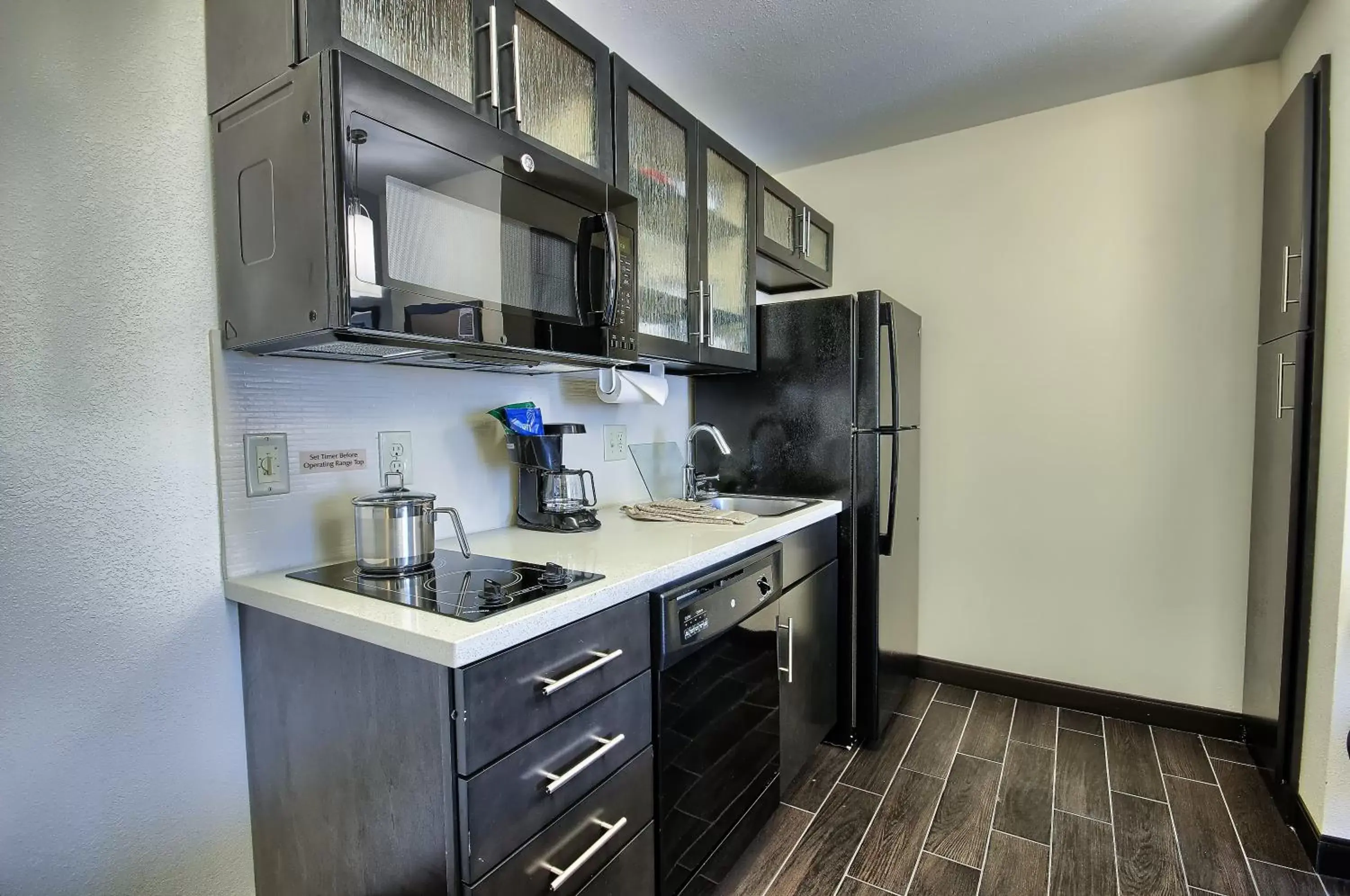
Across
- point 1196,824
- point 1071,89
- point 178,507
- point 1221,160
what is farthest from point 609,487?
point 1221,160

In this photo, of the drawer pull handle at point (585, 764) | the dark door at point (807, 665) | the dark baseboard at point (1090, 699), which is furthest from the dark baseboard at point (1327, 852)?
the drawer pull handle at point (585, 764)

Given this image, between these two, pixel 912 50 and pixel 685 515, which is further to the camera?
pixel 912 50

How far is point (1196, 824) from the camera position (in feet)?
5.95

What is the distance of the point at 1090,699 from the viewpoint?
8.22 ft

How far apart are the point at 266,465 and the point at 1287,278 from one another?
275cm

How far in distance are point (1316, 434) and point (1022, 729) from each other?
4.43 feet

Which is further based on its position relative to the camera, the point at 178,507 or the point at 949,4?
the point at 949,4

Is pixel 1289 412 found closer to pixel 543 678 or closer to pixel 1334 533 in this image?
pixel 1334 533

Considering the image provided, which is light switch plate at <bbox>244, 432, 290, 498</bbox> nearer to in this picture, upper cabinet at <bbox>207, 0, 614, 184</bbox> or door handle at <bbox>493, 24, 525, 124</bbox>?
upper cabinet at <bbox>207, 0, 614, 184</bbox>

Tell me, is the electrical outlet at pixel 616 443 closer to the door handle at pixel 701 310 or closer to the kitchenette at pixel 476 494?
the kitchenette at pixel 476 494

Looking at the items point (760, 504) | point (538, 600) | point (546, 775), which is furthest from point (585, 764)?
point (760, 504)

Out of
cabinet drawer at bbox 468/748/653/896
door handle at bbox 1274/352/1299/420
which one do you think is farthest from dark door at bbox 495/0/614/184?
door handle at bbox 1274/352/1299/420

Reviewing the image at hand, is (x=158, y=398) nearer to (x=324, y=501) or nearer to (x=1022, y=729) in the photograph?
(x=324, y=501)

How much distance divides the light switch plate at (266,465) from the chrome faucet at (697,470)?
1.31 meters
